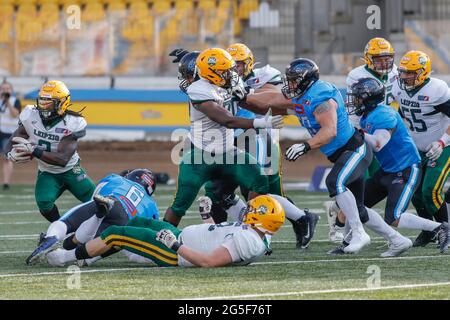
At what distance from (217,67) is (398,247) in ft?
6.51

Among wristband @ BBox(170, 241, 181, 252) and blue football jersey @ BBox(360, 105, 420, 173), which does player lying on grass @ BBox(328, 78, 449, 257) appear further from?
wristband @ BBox(170, 241, 181, 252)

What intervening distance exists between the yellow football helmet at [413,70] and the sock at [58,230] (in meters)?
3.27

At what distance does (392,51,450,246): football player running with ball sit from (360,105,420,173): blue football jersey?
1.13 feet

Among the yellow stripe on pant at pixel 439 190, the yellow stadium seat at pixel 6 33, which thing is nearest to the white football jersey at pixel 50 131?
the yellow stripe on pant at pixel 439 190

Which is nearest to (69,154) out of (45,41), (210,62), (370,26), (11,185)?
(210,62)

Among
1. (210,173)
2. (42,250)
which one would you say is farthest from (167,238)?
(210,173)

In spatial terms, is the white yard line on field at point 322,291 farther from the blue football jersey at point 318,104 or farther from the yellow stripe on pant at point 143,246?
the blue football jersey at point 318,104

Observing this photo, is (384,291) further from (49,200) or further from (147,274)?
(49,200)

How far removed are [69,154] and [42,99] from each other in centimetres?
53

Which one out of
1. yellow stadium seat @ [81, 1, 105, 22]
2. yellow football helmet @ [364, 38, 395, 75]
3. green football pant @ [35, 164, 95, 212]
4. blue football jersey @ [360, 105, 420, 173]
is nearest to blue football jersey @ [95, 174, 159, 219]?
green football pant @ [35, 164, 95, 212]

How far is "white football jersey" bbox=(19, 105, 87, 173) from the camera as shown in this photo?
1019 cm

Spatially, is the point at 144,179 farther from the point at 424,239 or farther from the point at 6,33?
the point at 6,33

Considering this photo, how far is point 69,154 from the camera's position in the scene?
10078mm

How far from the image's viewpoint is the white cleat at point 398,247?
8.97 meters
